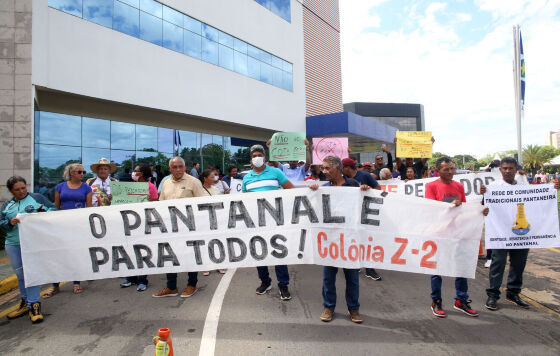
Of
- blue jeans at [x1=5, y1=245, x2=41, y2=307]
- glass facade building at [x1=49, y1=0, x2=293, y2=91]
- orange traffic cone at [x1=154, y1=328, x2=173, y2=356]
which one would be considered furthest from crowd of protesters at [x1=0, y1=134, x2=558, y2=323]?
glass facade building at [x1=49, y1=0, x2=293, y2=91]

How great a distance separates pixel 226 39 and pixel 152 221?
16341 millimetres

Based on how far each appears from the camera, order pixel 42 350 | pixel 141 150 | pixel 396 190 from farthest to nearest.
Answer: pixel 141 150 < pixel 396 190 < pixel 42 350

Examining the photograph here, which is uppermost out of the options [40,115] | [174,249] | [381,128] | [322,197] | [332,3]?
[332,3]

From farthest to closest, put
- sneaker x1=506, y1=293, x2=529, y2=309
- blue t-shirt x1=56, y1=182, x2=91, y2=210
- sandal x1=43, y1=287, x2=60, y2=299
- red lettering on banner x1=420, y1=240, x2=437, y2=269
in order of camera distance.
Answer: sandal x1=43, y1=287, x2=60, y2=299 → blue t-shirt x1=56, y1=182, x2=91, y2=210 → sneaker x1=506, y1=293, x2=529, y2=309 → red lettering on banner x1=420, y1=240, x2=437, y2=269

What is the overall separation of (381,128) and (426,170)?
20.9 meters

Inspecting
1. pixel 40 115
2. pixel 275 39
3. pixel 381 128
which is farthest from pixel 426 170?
pixel 381 128

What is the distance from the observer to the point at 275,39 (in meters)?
22.1

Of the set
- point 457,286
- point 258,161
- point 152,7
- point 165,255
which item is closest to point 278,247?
point 258,161

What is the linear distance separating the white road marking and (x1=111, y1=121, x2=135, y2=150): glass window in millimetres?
11958

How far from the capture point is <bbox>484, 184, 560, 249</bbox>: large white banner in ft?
14.6

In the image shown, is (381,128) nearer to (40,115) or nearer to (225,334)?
(40,115)

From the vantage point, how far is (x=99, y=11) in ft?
43.3

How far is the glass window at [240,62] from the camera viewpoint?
750 inches

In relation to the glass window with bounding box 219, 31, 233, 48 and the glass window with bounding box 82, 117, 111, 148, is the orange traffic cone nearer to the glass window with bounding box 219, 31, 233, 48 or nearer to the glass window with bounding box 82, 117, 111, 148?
the glass window with bounding box 82, 117, 111, 148
